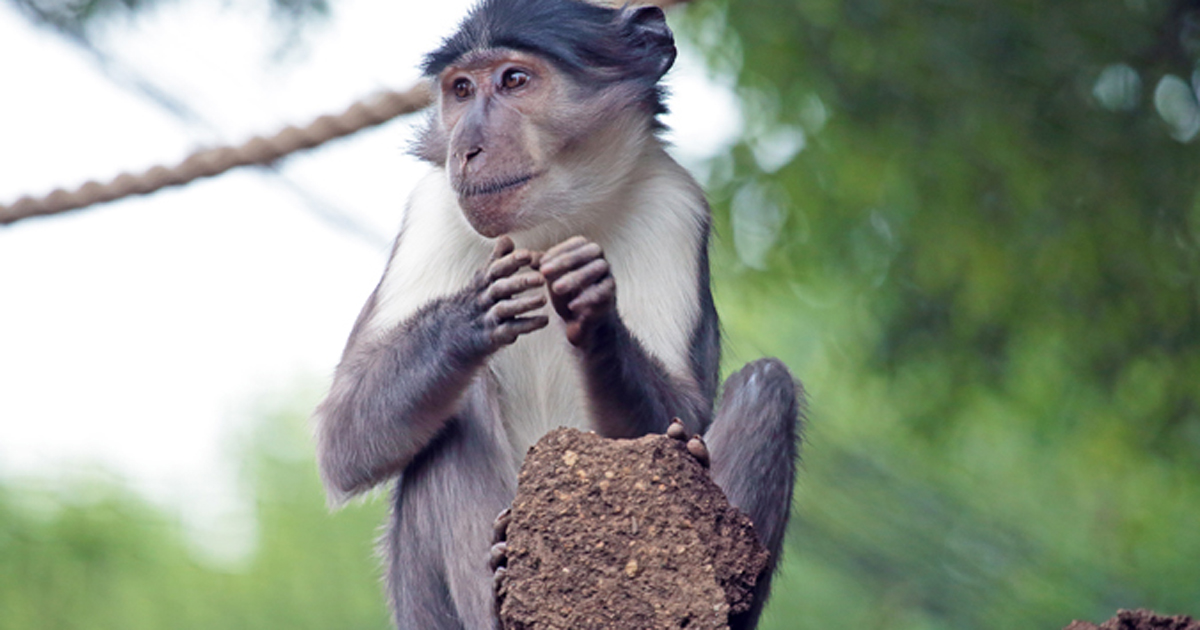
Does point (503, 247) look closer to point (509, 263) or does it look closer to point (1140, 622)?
point (509, 263)

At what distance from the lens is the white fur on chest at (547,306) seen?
472 centimetres

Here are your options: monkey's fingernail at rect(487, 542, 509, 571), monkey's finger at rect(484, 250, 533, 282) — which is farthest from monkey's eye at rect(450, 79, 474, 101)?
monkey's fingernail at rect(487, 542, 509, 571)

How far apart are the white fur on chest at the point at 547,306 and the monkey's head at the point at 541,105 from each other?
0.61 feet

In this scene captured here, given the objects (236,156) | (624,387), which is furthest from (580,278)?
(236,156)

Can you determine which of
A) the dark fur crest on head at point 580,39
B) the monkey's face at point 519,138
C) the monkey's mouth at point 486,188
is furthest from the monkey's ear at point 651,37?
the monkey's mouth at point 486,188

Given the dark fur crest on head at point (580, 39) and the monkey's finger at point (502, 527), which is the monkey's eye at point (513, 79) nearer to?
the dark fur crest on head at point (580, 39)

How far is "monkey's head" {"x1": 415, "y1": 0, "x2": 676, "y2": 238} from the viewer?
4.26 m

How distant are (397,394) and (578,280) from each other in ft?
2.91

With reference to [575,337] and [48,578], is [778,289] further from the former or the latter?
[48,578]

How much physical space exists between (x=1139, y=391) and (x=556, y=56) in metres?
5.43

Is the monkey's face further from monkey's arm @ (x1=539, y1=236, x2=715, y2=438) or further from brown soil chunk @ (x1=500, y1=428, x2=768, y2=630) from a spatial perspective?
brown soil chunk @ (x1=500, y1=428, x2=768, y2=630)

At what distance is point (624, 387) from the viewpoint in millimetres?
4152

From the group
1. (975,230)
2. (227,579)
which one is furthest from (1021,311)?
(227,579)

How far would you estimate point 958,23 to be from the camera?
8250 mm
